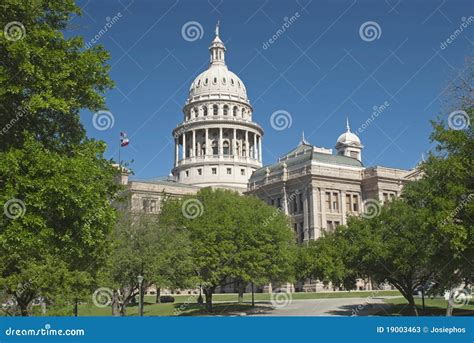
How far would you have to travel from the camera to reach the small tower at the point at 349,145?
125312mm

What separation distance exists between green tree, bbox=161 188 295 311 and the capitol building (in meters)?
26.8

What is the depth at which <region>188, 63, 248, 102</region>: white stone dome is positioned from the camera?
441 feet

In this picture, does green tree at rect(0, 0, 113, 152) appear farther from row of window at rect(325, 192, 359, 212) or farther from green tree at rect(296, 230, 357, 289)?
row of window at rect(325, 192, 359, 212)

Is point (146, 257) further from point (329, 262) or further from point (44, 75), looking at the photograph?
point (44, 75)

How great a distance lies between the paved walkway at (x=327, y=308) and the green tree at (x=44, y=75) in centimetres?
2797

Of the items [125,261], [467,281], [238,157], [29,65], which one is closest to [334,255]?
[467,281]

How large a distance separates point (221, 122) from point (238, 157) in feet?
28.6

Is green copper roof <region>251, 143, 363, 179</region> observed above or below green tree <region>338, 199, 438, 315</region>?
above

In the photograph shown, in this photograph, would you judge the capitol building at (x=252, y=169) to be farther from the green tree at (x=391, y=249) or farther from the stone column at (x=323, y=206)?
the green tree at (x=391, y=249)

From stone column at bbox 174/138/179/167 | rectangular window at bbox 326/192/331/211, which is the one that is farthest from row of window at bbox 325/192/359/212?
stone column at bbox 174/138/179/167

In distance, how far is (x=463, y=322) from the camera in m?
15.1

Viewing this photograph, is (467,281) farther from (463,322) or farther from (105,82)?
(105,82)

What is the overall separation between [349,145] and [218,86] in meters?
34.5

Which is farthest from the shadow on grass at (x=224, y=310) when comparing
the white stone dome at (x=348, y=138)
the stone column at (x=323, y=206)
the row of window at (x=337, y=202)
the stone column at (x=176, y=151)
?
the stone column at (x=176, y=151)
